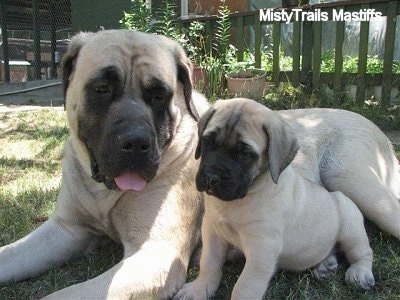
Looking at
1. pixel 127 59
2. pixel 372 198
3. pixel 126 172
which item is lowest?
pixel 372 198

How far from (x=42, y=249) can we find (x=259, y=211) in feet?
4.12

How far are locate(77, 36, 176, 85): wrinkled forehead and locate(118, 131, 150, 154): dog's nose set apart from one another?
0.34 meters

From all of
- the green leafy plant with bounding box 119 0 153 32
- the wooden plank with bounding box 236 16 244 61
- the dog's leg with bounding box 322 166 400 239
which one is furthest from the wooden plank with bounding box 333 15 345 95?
the dog's leg with bounding box 322 166 400 239

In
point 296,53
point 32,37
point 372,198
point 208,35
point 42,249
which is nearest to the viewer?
point 42,249

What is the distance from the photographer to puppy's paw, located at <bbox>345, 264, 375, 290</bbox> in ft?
8.35

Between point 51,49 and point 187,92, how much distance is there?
31.8ft

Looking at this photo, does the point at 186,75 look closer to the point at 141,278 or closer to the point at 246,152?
the point at 246,152

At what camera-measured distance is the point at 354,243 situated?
2.75 m

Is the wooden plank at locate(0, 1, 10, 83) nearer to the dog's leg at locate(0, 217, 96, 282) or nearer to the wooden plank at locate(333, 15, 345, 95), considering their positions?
the wooden plank at locate(333, 15, 345, 95)

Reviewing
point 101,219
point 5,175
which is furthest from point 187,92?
point 5,175

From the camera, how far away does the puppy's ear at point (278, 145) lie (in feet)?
7.64

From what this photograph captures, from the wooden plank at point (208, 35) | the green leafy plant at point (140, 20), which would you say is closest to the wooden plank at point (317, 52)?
the wooden plank at point (208, 35)

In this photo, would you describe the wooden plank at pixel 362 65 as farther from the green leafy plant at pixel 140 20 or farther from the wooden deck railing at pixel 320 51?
the green leafy plant at pixel 140 20

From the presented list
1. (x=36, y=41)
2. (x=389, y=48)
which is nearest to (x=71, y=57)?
(x=389, y=48)
